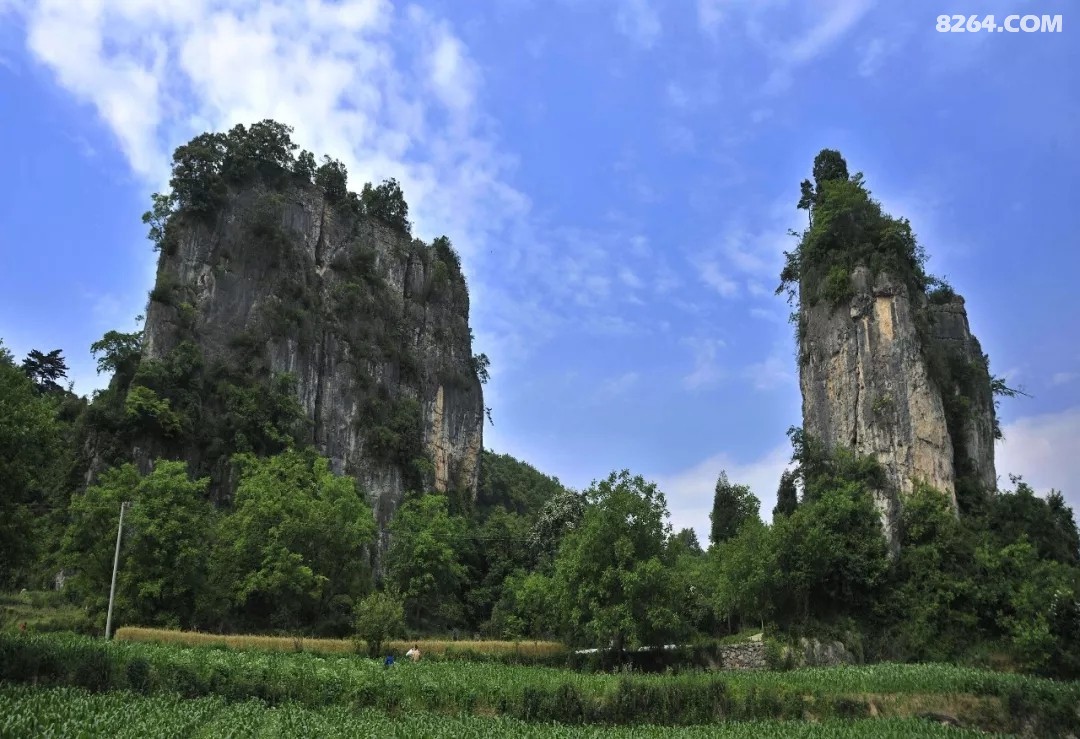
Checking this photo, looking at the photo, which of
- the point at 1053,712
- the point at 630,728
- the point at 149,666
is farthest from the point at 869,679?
the point at 149,666

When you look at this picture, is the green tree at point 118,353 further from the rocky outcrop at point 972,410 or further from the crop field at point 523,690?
the rocky outcrop at point 972,410

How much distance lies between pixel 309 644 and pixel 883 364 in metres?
35.4

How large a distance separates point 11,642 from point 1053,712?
29.0 m

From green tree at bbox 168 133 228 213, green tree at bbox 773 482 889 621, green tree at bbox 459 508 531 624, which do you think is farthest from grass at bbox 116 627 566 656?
green tree at bbox 168 133 228 213

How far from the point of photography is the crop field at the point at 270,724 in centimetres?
1358

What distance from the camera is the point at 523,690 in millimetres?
20953

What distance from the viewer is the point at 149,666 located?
63.5 feet

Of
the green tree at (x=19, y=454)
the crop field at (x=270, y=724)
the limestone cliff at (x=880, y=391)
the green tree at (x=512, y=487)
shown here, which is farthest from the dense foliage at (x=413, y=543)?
the green tree at (x=512, y=487)

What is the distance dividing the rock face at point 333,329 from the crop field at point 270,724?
35962 millimetres

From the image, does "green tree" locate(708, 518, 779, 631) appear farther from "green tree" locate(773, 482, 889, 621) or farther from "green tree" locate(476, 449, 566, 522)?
"green tree" locate(476, 449, 566, 522)

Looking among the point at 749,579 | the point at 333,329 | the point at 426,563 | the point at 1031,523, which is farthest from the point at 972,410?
the point at 333,329

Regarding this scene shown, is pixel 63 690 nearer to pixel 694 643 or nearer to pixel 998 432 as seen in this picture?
pixel 694 643

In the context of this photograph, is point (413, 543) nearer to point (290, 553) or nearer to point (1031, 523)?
point (290, 553)

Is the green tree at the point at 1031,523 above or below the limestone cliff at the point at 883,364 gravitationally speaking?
below
